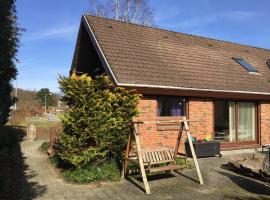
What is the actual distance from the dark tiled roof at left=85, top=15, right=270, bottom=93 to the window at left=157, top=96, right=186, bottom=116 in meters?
0.66

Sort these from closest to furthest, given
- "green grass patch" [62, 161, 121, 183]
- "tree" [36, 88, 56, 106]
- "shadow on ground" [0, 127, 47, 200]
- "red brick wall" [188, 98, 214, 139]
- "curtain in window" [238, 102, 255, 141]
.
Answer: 1. "shadow on ground" [0, 127, 47, 200]
2. "green grass patch" [62, 161, 121, 183]
3. "red brick wall" [188, 98, 214, 139]
4. "curtain in window" [238, 102, 255, 141]
5. "tree" [36, 88, 56, 106]

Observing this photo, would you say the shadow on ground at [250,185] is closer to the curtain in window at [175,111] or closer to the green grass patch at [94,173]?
the green grass patch at [94,173]

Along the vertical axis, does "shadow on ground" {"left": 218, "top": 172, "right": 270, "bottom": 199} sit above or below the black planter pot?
below

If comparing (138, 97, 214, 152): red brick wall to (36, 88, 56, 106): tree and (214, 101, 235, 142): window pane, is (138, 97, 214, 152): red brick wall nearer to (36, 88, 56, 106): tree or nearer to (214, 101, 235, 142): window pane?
(214, 101, 235, 142): window pane

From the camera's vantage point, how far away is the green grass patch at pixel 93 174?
831cm

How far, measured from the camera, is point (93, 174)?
27.8 ft

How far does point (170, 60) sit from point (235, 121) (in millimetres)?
4016

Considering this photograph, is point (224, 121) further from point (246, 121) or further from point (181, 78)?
point (181, 78)

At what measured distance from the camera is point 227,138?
14289 millimetres

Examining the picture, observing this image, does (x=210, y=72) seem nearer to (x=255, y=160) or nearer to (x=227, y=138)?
(x=227, y=138)

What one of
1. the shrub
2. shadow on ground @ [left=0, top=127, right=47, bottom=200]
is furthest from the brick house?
shadow on ground @ [left=0, top=127, right=47, bottom=200]

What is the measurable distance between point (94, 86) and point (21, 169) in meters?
3.72

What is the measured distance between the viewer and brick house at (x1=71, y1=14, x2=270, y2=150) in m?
11.8

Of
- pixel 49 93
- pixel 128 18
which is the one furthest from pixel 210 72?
pixel 49 93
